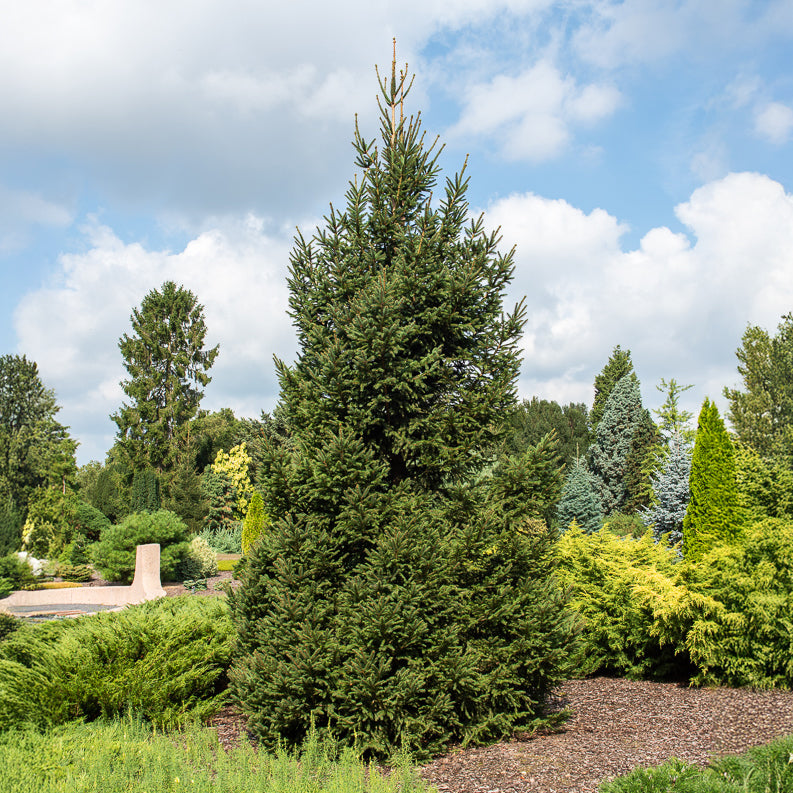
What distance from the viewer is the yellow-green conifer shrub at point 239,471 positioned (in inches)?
1448

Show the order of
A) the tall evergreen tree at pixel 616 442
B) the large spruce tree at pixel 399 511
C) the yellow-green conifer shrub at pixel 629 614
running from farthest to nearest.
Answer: the tall evergreen tree at pixel 616 442 → the yellow-green conifer shrub at pixel 629 614 → the large spruce tree at pixel 399 511

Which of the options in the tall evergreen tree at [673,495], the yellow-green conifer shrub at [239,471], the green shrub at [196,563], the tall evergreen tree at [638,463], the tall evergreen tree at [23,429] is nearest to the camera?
the tall evergreen tree at [673,495]

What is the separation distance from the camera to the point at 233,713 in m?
6.95

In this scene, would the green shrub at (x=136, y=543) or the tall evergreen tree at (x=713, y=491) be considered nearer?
the tall evergreen tree at (x=713, y=491)

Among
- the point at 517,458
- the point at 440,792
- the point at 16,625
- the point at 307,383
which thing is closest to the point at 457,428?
the point at 517,458

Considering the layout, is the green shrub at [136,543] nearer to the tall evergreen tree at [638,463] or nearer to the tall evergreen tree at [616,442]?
the tall evergreen tree at [638,463]

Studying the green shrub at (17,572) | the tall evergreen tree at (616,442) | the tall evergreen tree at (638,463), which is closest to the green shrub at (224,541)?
the green shrub at (17,572)

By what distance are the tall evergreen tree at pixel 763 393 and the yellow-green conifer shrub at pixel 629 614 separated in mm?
28721

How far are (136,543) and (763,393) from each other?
3212cm

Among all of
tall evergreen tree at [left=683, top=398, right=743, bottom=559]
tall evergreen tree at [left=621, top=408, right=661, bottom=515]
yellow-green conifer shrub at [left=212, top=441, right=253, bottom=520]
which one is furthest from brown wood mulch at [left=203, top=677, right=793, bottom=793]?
yellow-green conifer shrub at [left=212, top=441, right=253, bottom=520]

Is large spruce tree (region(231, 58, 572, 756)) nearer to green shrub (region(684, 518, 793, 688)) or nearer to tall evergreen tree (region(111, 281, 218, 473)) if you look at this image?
green shrub (region(684, 518, 793, 688))

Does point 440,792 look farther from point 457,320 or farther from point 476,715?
point 457,320

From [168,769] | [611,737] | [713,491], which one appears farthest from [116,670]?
[713,491]

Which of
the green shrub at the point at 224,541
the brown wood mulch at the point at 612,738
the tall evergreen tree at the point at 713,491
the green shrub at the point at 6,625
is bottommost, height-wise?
the brown wood mulch at the point at 612,738
